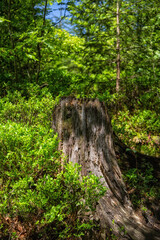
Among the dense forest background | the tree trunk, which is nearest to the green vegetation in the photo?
the dense forest background

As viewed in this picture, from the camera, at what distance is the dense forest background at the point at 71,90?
2.22 metres

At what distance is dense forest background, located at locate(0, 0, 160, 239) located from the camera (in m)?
2.22

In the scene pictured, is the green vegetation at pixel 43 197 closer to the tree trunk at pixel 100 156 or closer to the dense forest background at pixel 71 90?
the dense forest background at pixel 71 90

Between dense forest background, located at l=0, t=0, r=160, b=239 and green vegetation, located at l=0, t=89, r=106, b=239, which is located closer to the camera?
green vegetation, located at l=0, t=89, r=106, b=239

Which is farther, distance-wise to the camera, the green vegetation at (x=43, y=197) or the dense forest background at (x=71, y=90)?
the dense forest background at (x=71, y=90)

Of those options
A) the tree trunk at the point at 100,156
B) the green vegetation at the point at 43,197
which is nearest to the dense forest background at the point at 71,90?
the green vegetation at the point at 43,197

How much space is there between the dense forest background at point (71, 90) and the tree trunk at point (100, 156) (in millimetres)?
244

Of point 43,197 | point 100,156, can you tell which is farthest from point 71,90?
point 43,197

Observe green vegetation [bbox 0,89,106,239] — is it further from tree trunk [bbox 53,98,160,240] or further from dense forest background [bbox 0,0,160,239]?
tree trunk [bbox 53,98,160,240]

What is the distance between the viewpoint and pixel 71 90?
23.3ft

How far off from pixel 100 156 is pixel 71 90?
454 centimetres

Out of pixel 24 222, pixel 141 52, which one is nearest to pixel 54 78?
pixel 141 52

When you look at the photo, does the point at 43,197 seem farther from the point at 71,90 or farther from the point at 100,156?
the point at 71,90

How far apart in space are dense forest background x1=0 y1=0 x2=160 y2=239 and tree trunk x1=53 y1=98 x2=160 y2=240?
24 centimetres
